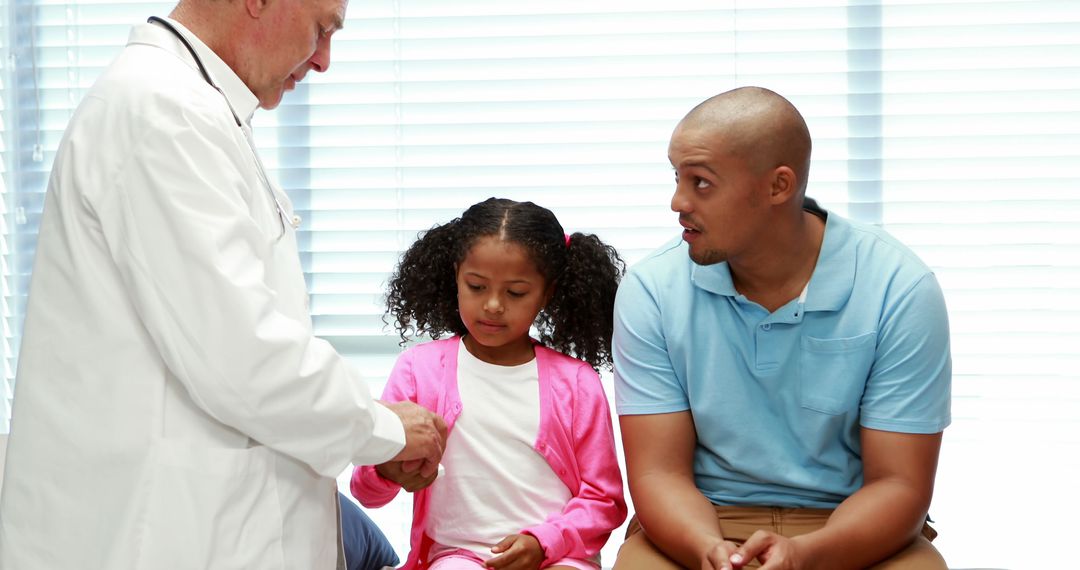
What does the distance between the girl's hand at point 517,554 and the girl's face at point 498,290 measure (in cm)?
38

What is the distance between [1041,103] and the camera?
9.30ft

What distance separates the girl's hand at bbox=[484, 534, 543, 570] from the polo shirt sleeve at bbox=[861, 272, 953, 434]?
2.12 feet

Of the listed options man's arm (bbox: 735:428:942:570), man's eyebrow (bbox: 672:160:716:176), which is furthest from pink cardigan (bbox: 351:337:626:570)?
man's eyebrow (bbox: 672:160:716:176)

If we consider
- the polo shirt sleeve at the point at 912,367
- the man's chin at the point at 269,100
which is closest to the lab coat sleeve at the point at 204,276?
the man's chin at the point at 269,100

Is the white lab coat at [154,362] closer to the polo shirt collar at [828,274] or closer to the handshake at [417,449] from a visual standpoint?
the handshake at [417,449]

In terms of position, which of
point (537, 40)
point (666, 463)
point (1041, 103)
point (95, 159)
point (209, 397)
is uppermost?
point (537, 40)

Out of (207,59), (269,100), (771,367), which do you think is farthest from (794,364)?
(207,59)

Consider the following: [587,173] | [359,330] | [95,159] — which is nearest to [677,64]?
[587,173]

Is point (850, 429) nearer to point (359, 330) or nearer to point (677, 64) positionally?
point (677, 64)

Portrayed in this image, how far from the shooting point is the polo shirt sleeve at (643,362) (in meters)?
1.98

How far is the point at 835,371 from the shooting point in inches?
75.0

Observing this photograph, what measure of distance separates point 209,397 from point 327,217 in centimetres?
169

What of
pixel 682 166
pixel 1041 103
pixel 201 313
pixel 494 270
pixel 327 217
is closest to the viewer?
pixel 201 313

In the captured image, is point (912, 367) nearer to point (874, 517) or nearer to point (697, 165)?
point (874, 517)
